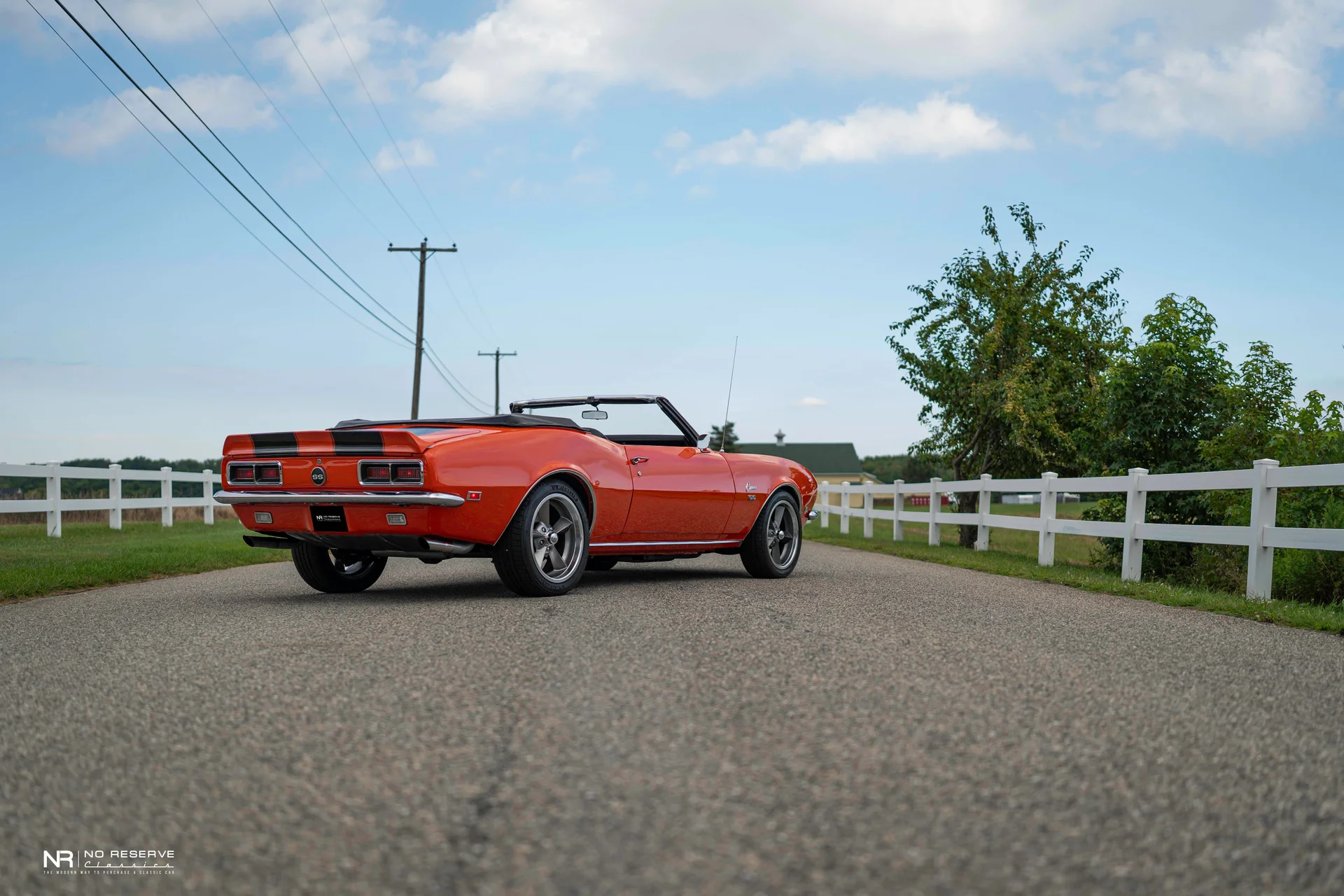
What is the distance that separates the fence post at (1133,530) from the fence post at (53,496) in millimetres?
14508

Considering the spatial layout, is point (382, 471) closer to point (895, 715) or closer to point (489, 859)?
point (895, 715)

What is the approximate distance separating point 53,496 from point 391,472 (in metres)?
12.3

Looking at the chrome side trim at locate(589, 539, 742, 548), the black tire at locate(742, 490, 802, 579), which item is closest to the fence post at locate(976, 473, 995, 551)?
the black tire at locate(742, 490, 802, 579)

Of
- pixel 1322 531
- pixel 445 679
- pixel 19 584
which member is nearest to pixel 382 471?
pixel 445 679

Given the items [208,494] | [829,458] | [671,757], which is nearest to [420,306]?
[208,494]

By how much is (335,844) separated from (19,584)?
7477 millimetres

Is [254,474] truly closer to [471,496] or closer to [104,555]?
[471,496]

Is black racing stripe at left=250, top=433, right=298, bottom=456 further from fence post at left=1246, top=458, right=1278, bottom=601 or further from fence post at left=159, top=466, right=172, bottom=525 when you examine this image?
fence post at left=159, top=466, right=172, bottom=525

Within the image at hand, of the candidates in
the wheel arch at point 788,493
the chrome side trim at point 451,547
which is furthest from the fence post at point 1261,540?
the chrome side trim at point 451,547

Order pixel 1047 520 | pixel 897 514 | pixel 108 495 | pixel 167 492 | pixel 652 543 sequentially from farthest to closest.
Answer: pixel 167 492 < pixel 897 514 < pixel 108 495 < pixel 1047 520 < pixel 652 543

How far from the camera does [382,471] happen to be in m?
6.77

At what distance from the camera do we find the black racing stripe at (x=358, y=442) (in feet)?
22.2

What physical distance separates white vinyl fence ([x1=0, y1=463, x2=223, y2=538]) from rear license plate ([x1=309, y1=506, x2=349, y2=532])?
408 inches

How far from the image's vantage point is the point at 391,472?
674cm
